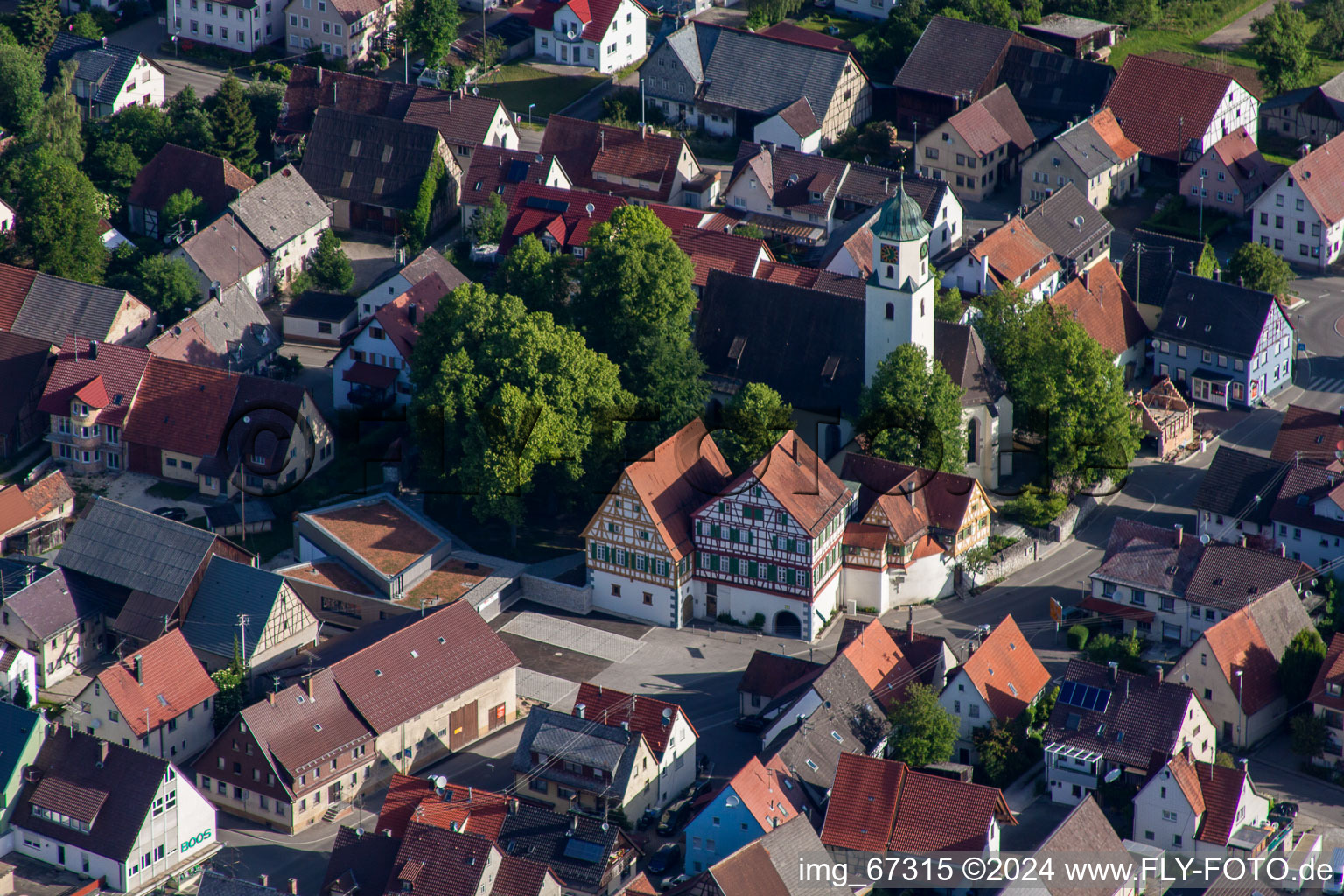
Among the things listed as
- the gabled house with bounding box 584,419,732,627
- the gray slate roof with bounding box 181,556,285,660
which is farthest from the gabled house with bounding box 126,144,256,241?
the gabled house with bounding box 584,419,732,627

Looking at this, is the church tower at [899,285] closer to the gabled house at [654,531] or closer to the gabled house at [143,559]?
the gabled house at [654,531]

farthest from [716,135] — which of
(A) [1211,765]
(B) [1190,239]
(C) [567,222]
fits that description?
(A) [1211,765]

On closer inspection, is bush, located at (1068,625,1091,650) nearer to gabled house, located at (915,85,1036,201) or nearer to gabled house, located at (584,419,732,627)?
gabled house, located at (584,419,732,627)

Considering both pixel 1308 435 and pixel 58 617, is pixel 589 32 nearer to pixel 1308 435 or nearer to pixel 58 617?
pixel 1308 435

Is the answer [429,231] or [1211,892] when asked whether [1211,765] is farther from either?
[429,231]

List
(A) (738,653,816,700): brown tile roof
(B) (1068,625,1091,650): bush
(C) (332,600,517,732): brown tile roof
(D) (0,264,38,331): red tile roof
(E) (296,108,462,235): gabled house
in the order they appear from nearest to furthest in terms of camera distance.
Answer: (C) (332,600,517,732): brown tile roof, (A) (738,653,816,700): brown tile roof, (B) (1068,625,1091,650): bush, (D) (0,264,38,331): red tile roof, (E) (296,108,462,235): gabled house

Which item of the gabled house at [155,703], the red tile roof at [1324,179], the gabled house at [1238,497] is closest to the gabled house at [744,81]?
the red tile roof at [1324,179]

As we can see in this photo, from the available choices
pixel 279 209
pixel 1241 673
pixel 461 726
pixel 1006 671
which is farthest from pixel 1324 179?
pixel 461 726
